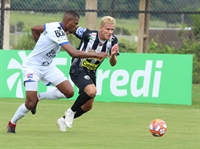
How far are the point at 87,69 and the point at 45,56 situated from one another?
100 cm

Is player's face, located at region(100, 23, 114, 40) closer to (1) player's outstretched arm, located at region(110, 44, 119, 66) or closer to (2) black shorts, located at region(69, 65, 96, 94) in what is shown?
(1) player's outstretched arm, located at region(110, 44, 119, 66)

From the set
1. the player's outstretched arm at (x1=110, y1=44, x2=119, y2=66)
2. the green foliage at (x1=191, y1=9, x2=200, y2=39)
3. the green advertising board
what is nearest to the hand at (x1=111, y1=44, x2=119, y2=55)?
the player's outstretched arm at (x1=110, y1=44, x2=119, y2=66)

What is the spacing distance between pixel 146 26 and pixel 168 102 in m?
4.23

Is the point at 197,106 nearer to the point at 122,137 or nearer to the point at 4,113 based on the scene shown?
the point at 4,113

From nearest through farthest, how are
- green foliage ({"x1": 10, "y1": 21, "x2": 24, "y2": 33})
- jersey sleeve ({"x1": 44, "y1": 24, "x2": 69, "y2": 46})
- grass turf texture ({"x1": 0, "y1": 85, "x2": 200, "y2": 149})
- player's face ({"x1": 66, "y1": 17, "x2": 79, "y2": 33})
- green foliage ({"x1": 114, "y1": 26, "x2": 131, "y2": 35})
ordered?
grass turf texture ({"x1": 0, "y1": 85, "x2": 200, "y2": 149})
jersey sleeve ({"x1": 44, "y1": 24, "x2": 69, "y2": 46})
player's face ({"x1": 66, "y1": 17, "x2": 79, "y2": 33})
green foliage ({"x1": 10, "y1": 21, "x2": 24, "y2": 33})
green foliage ({"x1": 114, "y1": 26, "x2": 131, "y2": 35})

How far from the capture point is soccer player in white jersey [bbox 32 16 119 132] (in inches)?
436

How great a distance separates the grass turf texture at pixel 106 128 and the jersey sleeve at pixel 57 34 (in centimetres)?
145

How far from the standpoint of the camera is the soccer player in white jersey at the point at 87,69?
11070mm

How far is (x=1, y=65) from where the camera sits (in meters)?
17.0

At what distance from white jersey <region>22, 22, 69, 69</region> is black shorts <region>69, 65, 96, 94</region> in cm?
68

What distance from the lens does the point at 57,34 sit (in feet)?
34.1

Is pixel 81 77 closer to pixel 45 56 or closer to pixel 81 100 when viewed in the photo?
pixel 81 100

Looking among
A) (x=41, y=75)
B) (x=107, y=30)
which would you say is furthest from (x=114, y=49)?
(x=41, y=75)

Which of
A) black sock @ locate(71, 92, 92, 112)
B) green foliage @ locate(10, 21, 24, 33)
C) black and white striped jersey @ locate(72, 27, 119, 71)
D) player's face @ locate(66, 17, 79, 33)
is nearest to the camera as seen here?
player's face @ locate(66, 17, 79, 33)
